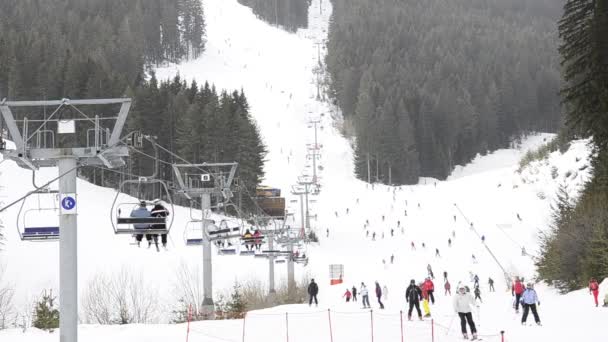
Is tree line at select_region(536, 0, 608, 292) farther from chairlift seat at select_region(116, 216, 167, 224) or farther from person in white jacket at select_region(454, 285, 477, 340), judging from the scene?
chairlift seat at select_region(116, 216, 167, 224)

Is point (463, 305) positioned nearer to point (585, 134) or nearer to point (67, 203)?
point (67, 203)

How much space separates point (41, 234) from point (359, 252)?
149 ft

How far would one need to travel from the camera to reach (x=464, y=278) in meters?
46.2

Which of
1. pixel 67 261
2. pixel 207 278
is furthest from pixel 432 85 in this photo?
pixel 67 261

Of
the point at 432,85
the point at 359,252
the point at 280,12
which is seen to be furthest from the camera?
the point at 280,12

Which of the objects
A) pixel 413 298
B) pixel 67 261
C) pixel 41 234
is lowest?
pixel 413 298

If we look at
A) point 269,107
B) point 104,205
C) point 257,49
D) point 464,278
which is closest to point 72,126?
point 464,278

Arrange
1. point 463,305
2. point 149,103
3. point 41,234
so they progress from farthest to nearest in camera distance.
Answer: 1. point 149,103
2. point 463,305
3. point 41,234

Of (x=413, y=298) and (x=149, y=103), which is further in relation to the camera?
(x=149, y=103)

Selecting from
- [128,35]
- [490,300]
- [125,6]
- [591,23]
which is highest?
[125,6]

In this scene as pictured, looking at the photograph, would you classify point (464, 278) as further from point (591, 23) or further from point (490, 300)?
point (591, 23)

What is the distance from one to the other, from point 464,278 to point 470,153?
251 feet

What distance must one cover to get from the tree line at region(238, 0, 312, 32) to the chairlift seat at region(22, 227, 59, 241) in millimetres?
176690

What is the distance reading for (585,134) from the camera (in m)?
25.9
